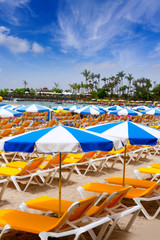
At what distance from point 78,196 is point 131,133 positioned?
1795 millimetres

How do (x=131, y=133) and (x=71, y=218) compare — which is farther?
(x=131, y=133)

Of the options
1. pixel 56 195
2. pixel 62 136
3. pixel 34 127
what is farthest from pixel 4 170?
pixel 34 127

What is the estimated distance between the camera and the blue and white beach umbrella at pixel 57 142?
328 centimetres

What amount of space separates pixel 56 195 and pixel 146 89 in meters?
99.5

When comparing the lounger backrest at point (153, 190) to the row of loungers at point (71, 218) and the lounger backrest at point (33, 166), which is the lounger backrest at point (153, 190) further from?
the lounger backrest at point (33, 166)

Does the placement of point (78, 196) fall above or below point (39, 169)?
below

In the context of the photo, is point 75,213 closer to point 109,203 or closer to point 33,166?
point 109,203

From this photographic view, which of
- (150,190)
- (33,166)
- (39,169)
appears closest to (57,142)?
(150,190)

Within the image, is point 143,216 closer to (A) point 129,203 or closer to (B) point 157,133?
(A) point 129,203

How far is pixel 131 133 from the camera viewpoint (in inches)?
170

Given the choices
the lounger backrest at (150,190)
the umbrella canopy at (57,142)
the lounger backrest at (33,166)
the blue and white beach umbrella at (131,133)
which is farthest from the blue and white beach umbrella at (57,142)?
the lounger backrest at (33,166)

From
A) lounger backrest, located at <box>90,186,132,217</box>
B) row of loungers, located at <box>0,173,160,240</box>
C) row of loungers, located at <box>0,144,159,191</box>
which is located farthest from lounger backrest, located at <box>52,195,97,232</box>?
row of loungers, located at <box>0,144,159,191</box>

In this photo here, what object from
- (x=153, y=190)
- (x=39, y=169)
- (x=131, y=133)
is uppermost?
(x=131, y=133)

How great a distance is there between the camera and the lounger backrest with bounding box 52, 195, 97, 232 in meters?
3.02
